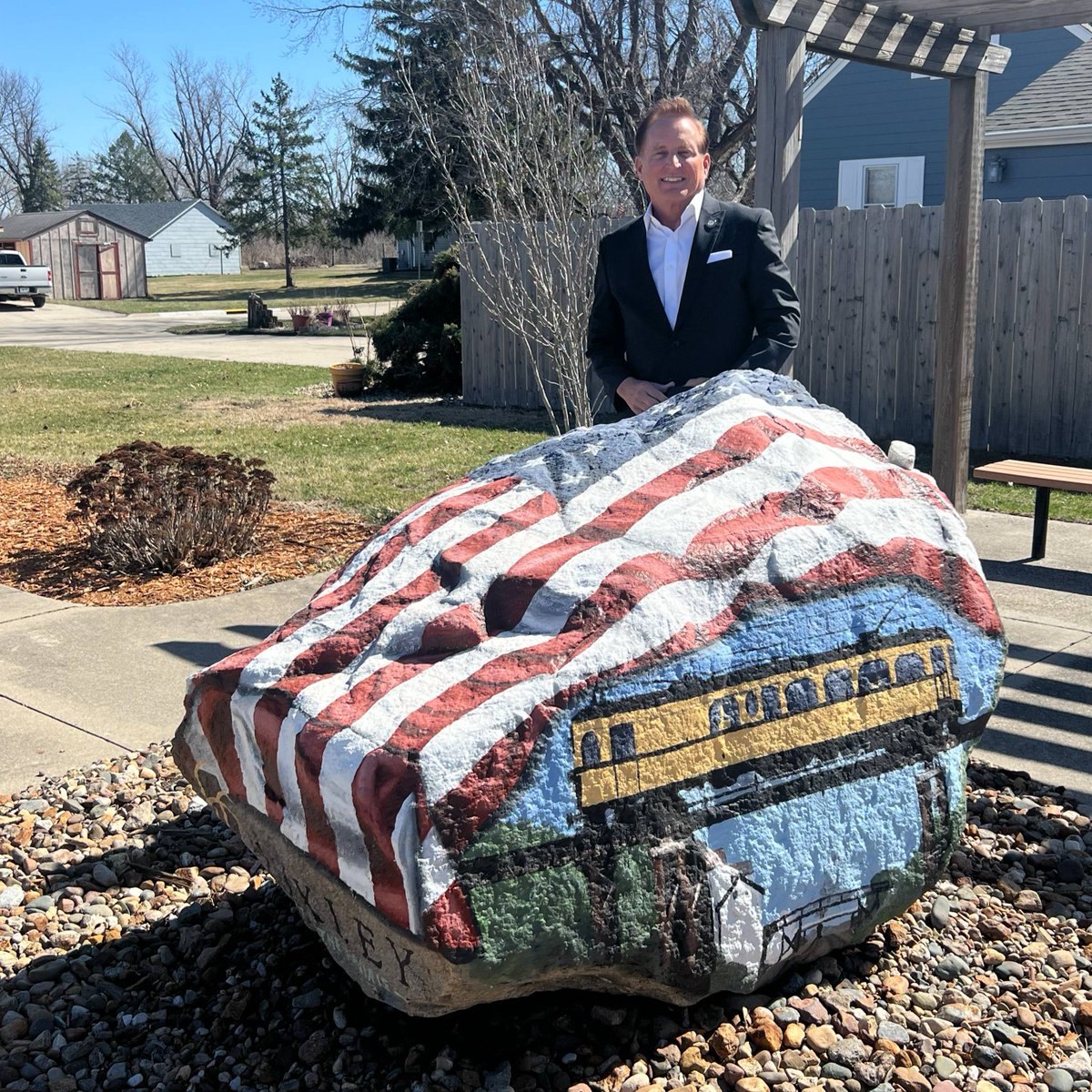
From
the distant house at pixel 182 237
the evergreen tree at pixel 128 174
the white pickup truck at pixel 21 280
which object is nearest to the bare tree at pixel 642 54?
the white pickup truck at pixel 21 280

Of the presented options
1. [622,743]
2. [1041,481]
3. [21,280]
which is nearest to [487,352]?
[1041,481]

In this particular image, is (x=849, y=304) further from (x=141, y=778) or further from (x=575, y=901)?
(x=575, y=901)

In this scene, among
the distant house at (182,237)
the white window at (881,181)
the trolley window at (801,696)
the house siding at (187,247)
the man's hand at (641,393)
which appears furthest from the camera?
the house siding at (187,247)

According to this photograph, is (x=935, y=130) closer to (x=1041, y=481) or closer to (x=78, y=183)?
(x=1041, y=481)

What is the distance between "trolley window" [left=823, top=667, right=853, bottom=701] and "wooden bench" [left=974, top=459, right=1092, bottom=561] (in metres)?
4.41

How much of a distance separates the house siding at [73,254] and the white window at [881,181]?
38.8 meters

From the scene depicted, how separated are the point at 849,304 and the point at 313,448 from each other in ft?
16.3

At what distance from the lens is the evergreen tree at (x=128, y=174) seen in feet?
290

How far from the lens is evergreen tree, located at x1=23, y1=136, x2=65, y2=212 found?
247 ft

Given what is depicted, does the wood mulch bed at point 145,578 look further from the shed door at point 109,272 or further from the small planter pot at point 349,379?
the shed door at point 109,272

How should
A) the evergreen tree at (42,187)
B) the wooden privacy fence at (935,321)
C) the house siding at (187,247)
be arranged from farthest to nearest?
the evergreen tree at (42,187)
the house siding at (187,247)
the wooden privacy fence at (935,321)

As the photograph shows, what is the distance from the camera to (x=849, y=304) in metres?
10.9

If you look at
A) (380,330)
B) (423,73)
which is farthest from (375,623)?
(423,73)

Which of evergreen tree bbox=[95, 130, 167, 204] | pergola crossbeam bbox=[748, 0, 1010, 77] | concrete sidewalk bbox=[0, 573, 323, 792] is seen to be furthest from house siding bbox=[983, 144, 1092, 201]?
evergreen tree bbox=[95, 130, 167, 204]
